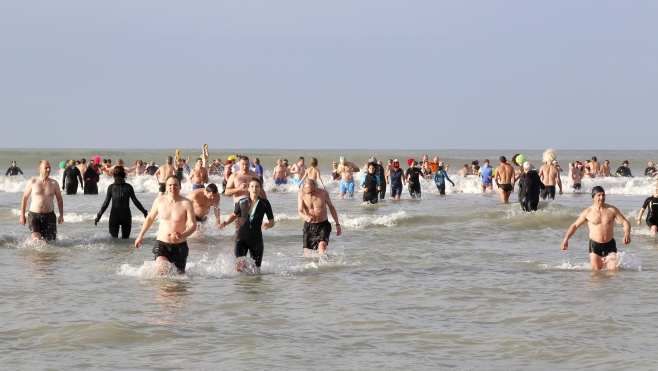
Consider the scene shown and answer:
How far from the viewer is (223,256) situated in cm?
1007

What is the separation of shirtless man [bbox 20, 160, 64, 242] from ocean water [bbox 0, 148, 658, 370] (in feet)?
1.10

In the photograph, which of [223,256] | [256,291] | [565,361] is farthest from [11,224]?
[565,361]

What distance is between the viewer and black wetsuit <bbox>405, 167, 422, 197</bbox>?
23781mm

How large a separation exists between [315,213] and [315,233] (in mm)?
311

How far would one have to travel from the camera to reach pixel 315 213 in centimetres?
1093

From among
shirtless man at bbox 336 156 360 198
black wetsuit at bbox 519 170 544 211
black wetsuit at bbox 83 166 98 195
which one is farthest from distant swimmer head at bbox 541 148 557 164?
black wetsuit at bbox 83 166 98 195

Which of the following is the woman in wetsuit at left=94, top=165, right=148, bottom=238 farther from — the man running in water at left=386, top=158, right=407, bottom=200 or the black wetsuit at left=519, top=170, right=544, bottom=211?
the man running in water at left=386, top=158, right=407, bottom=200

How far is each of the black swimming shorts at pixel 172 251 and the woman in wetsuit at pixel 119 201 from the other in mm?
3476

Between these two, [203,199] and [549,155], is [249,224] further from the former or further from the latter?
[549,155]

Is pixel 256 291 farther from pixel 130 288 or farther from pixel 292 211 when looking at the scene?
pixel 292 211

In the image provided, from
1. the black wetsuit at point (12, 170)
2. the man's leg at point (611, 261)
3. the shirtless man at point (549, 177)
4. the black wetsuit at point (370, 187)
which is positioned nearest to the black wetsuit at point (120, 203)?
the man's leg at point (611, 261)

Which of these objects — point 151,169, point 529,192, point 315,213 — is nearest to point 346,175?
point 529,192

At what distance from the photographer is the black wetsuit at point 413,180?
78.0 feet

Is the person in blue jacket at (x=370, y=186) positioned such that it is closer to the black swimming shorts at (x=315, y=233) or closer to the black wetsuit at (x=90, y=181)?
the black swimming shorts at (x=315, y=233)
